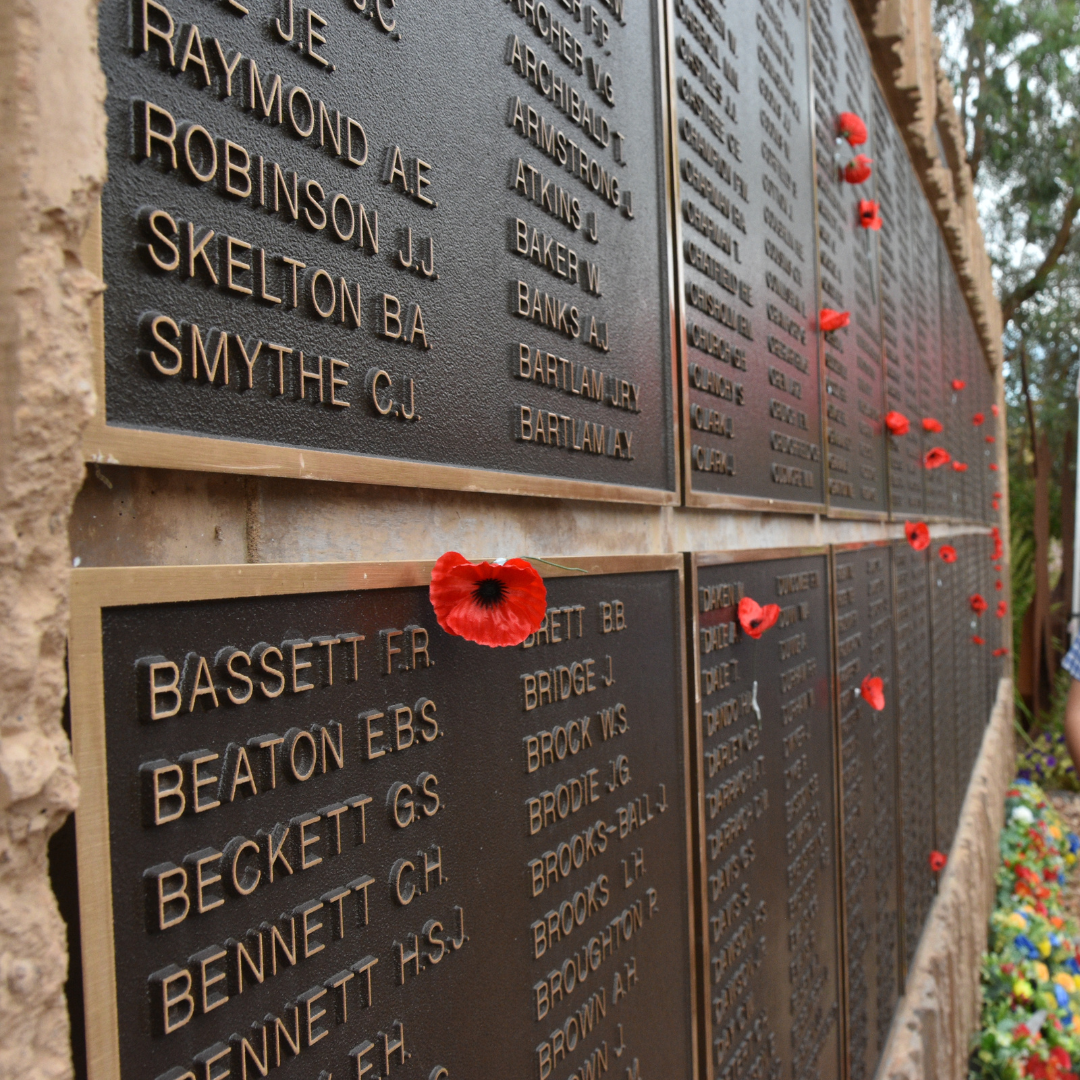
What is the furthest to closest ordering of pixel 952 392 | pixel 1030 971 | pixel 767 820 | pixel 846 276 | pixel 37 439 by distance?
pixel 952 392 → pixel 1030 971 → pixel 846 276 → pixel 767 820 → pixel 37 439

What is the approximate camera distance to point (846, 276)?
391cm

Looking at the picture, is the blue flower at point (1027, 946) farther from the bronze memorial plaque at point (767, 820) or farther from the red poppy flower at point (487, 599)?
the red poppy flower at point (487, 599)

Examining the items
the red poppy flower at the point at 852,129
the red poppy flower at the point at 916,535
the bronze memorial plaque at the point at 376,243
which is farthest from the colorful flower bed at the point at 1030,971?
A: the bronze memorial plaque at the point at 376,243

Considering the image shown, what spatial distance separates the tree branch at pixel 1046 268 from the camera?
12.5 meters

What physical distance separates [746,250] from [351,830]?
6.67 feet

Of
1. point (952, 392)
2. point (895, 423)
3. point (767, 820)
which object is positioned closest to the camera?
point (767, 820)

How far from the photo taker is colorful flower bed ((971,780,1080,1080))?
15.5ft

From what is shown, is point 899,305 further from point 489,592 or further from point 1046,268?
point 1046,268

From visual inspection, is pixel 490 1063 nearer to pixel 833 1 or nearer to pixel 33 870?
pixel 33 870

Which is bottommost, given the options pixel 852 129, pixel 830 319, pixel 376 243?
pixel 376 243

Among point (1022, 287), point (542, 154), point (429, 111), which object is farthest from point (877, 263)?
point (1022, 287)

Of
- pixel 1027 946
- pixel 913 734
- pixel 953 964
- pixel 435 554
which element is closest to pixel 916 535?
pixel 913 734

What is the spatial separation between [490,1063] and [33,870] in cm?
80

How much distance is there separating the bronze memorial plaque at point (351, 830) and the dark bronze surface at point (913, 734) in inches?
121
